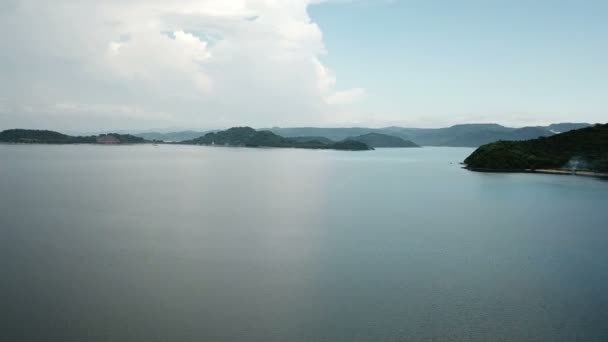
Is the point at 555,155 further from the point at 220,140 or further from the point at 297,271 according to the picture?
the point at 220,140

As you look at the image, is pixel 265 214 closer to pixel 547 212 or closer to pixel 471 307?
pixel 471 307

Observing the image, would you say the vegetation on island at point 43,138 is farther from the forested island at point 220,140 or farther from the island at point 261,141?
the island at point 261,141

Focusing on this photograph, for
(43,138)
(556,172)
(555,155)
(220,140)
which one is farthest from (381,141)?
(556,172)

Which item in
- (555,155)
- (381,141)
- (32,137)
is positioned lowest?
(555,155)

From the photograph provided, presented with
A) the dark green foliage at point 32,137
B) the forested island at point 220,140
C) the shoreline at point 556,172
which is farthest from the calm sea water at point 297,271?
the dark green foliage at point 32,137

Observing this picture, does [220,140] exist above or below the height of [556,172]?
above
